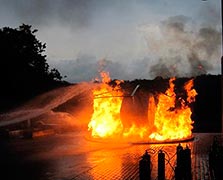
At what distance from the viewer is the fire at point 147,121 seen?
23.8 metres

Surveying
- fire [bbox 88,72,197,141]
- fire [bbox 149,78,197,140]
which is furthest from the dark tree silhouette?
fire [bbox 149,78,197,140]

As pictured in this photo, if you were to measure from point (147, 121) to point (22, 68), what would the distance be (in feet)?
40.3

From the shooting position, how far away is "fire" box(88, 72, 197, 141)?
2375cm

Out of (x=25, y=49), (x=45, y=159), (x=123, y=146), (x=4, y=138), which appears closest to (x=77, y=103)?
(x=25, y=49)

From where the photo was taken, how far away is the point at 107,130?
82.1 feet

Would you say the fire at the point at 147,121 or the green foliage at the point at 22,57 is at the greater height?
the green foliage at the point at 22,57

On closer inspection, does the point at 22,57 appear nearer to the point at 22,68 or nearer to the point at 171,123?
the point at 22,68

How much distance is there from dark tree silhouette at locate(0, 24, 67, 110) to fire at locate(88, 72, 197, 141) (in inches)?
278

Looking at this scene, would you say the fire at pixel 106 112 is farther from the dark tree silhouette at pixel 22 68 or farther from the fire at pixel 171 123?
the dark tree silhouette at pixel 22 68

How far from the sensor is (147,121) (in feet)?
78.9

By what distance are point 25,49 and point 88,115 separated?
1015 cm

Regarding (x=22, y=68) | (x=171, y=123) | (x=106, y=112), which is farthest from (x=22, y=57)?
(x=171, y=123)

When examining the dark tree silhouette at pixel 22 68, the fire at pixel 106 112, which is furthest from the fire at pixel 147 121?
the dark tree silhouette at pixel 22 68

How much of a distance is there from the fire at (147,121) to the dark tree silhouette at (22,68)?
7.07 meters
